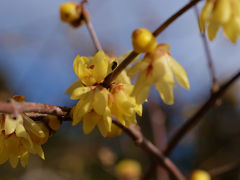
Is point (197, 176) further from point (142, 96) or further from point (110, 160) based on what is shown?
point (110, 160)

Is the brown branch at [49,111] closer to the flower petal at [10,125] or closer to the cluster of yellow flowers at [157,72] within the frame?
the flower petal at [10,125]

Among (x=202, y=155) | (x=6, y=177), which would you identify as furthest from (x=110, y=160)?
(x=202, y=155)

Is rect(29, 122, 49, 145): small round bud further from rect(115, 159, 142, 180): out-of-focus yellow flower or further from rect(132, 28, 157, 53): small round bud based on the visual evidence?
rect(115, 159, 142, 180): out-of-focus yellow flower

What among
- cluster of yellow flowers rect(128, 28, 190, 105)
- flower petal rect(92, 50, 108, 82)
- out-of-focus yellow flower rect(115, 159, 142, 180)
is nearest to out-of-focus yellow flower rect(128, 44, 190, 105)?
cluster of yellow flowers rect(128, 28, 190, 105)

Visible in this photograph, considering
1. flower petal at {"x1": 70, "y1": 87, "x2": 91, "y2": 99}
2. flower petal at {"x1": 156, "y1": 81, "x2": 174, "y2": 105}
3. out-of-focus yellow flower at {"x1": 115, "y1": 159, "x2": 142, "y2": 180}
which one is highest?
flower petal at {"x1": 70, "y1": 87, "x2": 91, "y2": 99}

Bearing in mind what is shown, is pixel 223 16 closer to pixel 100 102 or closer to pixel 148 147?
pixel 100 102

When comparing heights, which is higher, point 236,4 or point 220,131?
point 236,4
